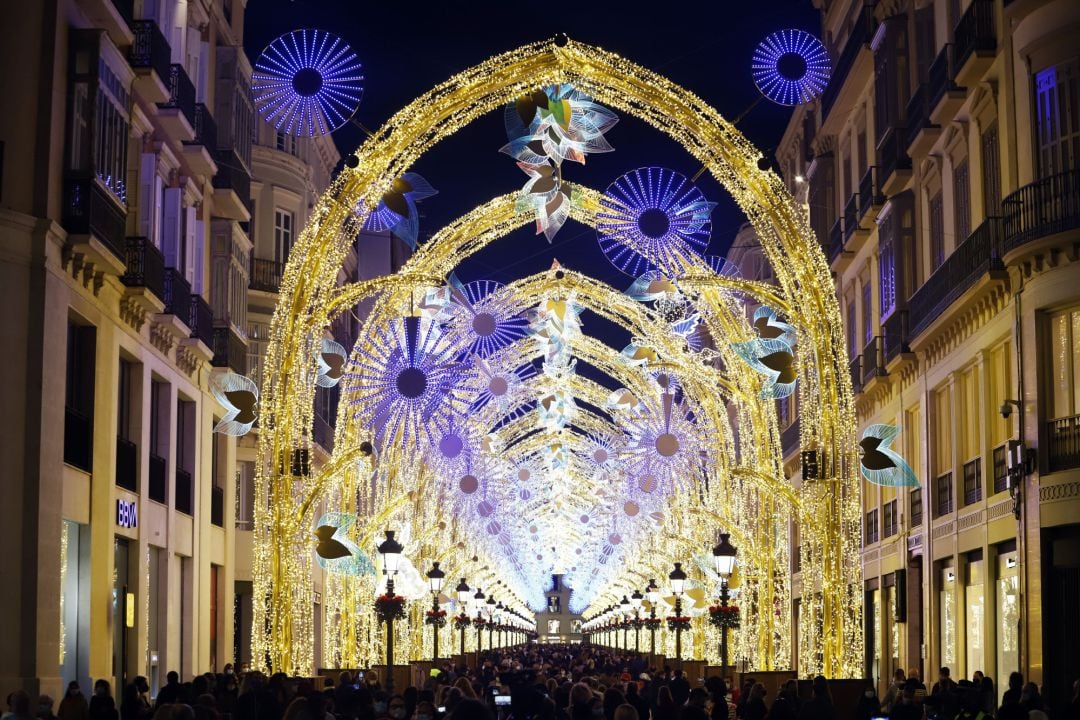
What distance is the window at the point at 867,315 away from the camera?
42.8 m

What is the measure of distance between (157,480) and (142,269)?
20.0ft

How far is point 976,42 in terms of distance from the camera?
92.4 ft

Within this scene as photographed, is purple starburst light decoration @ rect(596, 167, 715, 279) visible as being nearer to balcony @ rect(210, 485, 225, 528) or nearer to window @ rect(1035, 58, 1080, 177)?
window @ rect(1035, 58, 1080, 177)

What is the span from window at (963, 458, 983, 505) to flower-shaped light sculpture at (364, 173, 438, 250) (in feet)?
40.5

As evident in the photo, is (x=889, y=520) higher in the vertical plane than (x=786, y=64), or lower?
lower

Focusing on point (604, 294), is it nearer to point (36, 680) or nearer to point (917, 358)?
point (917, 358)

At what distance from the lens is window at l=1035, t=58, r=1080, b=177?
25344 millimetres

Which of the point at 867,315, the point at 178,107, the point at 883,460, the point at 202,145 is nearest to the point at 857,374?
the point at 867,315

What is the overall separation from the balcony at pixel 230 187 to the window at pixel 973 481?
Answer: 17777 mm

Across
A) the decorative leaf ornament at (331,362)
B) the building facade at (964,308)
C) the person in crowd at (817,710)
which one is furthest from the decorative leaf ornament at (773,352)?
the person in crowd at (817,710)

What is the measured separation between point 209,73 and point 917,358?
17516mm

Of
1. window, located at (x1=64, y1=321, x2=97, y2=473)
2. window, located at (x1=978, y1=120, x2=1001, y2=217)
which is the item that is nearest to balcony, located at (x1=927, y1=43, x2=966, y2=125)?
window, located at (x1=978, y1=120, x2=1001, y2=217)

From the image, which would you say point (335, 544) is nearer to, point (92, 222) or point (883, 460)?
point (92, 222)

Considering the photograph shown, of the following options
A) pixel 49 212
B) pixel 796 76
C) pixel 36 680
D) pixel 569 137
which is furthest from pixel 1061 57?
pixel 36 680
